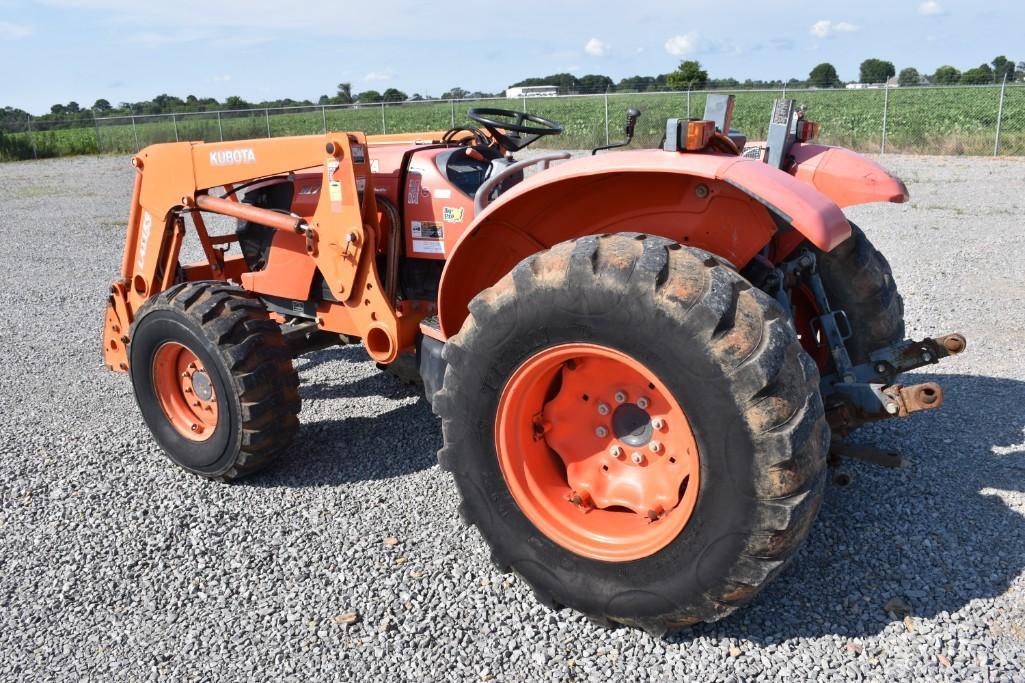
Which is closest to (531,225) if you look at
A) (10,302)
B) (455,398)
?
(455,398)

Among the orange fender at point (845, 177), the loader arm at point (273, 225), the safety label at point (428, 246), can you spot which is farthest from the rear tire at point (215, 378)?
the orange fender at point (845, 177)

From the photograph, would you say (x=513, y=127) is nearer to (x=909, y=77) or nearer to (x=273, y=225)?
(x=273, y=225)

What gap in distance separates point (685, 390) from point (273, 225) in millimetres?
2309

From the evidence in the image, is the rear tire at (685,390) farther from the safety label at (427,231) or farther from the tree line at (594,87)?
the tree line at (594,87)

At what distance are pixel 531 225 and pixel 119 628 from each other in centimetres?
200

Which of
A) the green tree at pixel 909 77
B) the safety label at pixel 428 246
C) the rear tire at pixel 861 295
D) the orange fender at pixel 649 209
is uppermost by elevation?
the green tree at pixel 909 77

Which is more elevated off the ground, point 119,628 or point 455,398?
point 455,398

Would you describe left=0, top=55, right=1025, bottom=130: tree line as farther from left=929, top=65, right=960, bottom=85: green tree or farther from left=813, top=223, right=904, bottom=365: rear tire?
left=813, top=223, right=904, bottom=365: rear tire

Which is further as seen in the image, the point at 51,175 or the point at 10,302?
the point at 51,175

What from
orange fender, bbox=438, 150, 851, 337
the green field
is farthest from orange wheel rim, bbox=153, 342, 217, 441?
the green field

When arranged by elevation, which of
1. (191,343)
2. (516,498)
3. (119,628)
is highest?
(191,343)

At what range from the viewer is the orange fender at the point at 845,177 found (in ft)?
9.98

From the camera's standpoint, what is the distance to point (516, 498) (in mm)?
2709

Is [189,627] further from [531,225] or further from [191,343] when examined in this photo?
[531,225]
